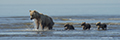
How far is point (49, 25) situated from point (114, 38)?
6418 millimetres

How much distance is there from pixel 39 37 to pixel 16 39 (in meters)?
1.23

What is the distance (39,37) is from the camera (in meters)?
17.7

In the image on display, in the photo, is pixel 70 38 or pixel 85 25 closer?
pixel 70 38

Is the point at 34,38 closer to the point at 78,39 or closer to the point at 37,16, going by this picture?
the point at 78,39

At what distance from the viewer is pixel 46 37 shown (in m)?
17.7

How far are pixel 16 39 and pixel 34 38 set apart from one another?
0.86 metres

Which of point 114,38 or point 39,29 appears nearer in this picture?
point 114,38

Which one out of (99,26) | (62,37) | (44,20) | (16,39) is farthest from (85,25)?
(16,39)

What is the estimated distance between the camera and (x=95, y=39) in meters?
16.7

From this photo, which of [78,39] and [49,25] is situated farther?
[49,25]

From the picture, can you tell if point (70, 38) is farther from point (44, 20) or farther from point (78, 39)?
point (44, 20)

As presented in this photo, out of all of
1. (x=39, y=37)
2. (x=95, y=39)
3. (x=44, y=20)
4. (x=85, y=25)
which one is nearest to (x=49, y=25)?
(x=44, y=20)

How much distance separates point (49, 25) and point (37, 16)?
1165 millimetres

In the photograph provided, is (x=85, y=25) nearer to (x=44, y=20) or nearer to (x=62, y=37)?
(x=44, y=20)
